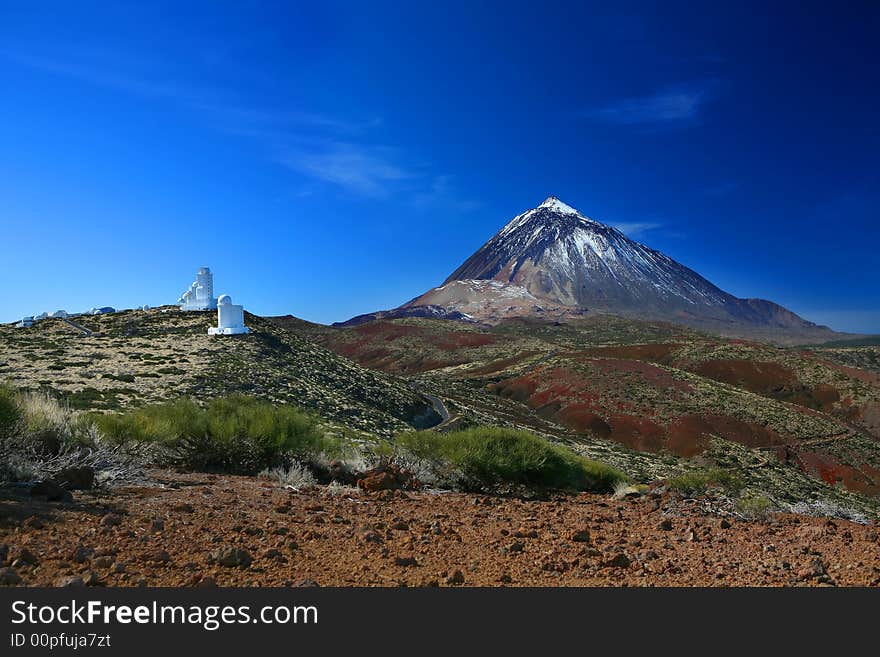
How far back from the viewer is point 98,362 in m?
27.2

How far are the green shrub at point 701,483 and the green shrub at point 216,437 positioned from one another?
21.0 feet

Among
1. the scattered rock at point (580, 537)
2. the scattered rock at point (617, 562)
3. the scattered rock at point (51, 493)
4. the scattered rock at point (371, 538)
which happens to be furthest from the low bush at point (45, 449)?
the scattered rock at point (617, 562)

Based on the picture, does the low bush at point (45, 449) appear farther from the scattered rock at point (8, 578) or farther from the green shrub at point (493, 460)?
the green shrub at point (493, 460)

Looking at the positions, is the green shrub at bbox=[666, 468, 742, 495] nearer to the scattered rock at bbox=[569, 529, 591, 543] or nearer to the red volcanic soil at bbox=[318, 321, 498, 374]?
the scattered rock at bbox=[569, 529, 591, 543]

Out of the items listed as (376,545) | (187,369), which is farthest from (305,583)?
(187,369)

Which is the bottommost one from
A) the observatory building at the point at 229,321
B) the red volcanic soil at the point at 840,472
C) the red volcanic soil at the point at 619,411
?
the red volcanic soil at the point at 840,472

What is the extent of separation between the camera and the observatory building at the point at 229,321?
33.3m

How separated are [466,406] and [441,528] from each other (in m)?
29.6

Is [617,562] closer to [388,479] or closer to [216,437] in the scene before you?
[388,479]

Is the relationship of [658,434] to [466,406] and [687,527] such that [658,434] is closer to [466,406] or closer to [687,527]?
[466,406]

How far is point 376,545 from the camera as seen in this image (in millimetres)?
5148

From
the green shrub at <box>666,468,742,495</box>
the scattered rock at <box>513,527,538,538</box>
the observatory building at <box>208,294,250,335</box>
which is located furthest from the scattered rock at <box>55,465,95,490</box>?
the observatory building at <box>208,294,250,335</box>

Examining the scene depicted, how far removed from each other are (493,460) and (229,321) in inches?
1080

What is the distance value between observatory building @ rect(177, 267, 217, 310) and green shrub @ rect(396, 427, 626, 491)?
34.5 meters
